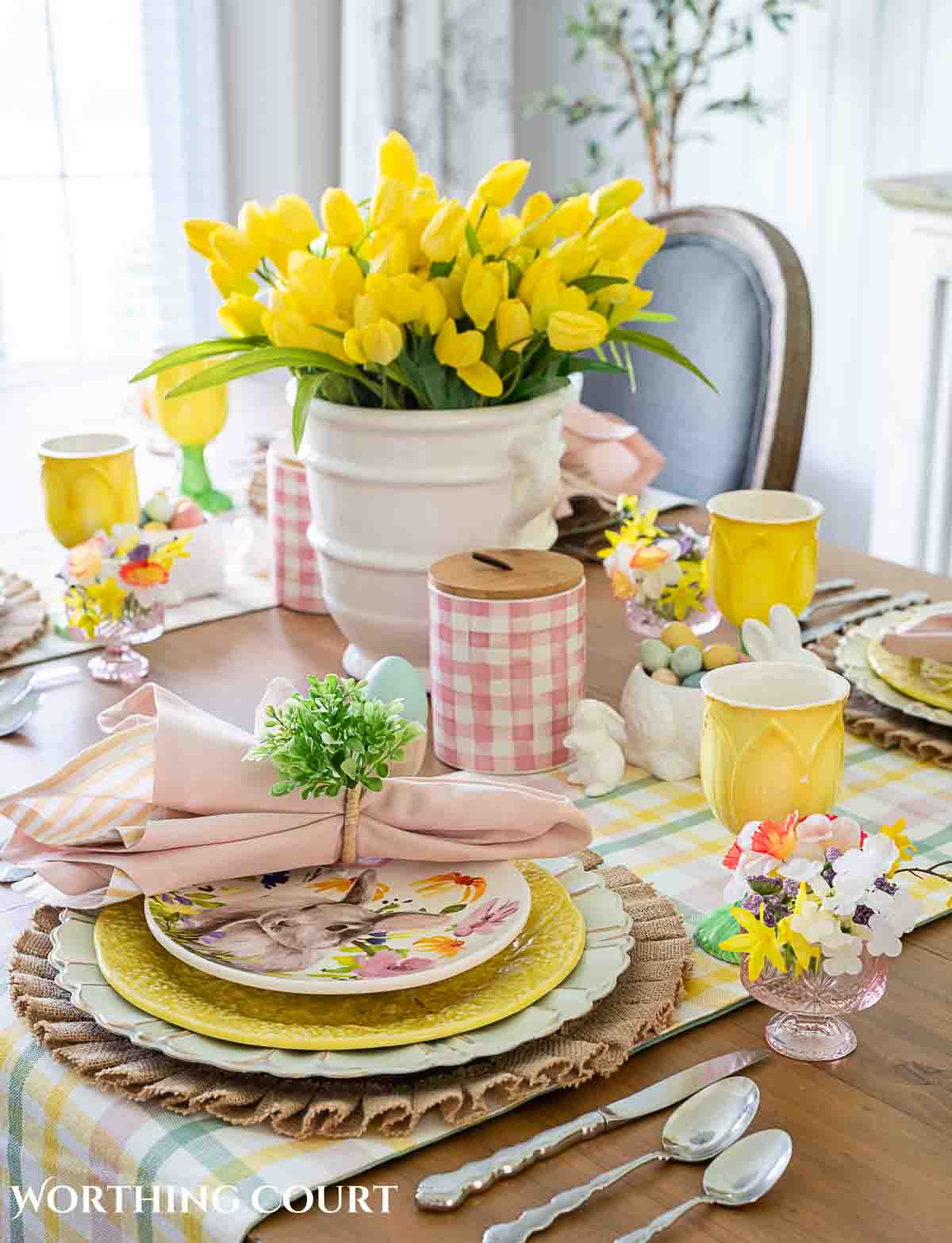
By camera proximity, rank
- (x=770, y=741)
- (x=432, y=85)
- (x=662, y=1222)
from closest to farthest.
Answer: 1. (x=662, y=1222)
2. (x=770, y=741)
3. (x=432, y=85)

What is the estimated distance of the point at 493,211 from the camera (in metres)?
1.02

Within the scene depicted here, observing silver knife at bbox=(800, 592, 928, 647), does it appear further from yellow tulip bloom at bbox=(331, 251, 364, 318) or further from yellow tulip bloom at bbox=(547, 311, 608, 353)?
yellow tulip bloom at bbox=(331, 251, 364, 318)

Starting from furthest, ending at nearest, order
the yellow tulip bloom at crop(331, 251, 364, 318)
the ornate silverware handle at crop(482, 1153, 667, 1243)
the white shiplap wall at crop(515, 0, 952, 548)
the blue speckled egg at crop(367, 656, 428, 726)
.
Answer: the white shiplap wall at crop(515, 0, 952, 548), the yellow tulip bloom at crop(331, 251, 364, 318), the blue speckled egg at crop(367, 656, 428, 726), the ornate silverware handle at crop(482, 1153, 667, 1243)

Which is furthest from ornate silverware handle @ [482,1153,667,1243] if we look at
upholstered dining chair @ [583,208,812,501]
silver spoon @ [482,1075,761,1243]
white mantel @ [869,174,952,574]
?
white mantel @ [869,174,952,574]

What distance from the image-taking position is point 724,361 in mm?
1861

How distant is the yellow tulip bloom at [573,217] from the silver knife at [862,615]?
1.24 ft

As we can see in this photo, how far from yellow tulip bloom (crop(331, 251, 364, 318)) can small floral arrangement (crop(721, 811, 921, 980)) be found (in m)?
0.52

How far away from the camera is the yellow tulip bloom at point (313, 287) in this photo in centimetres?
100

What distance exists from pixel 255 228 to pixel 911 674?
58cm

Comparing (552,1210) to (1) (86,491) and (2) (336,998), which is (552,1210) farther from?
(1) (86,491)

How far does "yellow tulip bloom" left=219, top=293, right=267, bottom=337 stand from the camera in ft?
3.50

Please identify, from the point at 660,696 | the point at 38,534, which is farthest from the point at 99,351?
the point at 660,696

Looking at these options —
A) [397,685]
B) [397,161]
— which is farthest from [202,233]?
[397,685]

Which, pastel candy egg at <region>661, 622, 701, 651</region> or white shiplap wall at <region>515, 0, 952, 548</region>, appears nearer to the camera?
pastel candy egg at <region>661, 622, 701, 651</region>
